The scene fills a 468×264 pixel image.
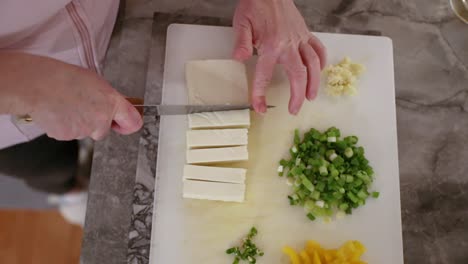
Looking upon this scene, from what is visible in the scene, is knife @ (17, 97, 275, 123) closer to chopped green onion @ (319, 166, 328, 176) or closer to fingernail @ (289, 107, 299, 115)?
fingernail @ (289, 107, 299, 115)

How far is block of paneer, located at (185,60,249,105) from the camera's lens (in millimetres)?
1412

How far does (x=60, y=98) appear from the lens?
1.12 m

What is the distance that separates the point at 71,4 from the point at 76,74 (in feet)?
0.77

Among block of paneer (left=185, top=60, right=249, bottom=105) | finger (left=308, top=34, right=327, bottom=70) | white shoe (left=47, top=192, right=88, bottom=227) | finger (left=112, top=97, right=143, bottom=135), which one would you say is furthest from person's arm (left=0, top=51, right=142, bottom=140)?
white shoe (left=47, top=192, right=88, bottom=227)

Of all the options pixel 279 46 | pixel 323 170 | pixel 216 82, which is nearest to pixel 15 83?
pixel 216 82

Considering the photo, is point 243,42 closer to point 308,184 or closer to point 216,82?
point 216,82

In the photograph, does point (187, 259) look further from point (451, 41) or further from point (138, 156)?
point (451, 41)

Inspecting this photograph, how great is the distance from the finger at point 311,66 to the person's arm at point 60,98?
1.68 feet

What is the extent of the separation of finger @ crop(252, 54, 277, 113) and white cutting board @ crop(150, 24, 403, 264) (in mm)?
100

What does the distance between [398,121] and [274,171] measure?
1.51 ft

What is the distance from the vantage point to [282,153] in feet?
4.77

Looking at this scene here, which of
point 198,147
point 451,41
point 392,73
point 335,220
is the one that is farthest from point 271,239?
point 451,41

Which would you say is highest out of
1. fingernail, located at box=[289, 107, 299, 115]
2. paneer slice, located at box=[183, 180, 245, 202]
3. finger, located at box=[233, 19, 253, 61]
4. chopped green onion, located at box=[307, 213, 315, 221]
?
finger, located at box=[233, 19, 253, 61]

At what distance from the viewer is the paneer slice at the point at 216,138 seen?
4.50ft
